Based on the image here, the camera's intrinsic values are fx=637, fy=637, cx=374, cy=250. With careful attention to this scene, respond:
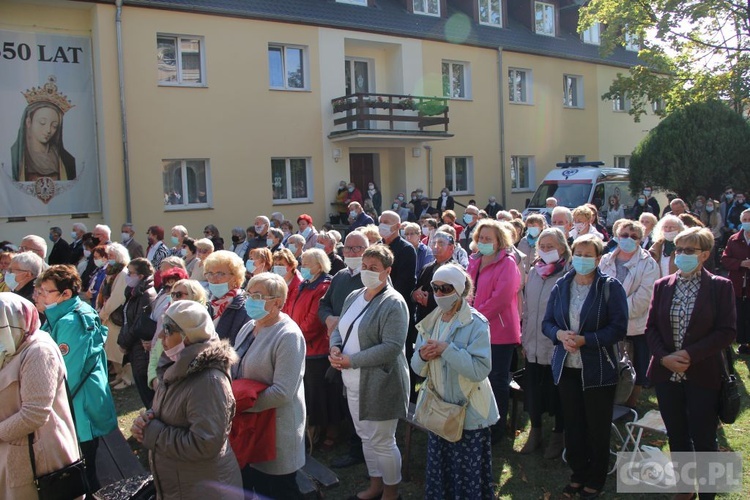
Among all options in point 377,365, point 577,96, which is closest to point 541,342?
point 377,365

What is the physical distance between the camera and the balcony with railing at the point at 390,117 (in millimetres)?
18875

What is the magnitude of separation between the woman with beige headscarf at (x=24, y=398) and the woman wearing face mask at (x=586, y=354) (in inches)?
133

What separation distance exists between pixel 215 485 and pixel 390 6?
68.0ft

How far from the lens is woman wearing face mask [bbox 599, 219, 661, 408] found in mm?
6168

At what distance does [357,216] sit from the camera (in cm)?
1380

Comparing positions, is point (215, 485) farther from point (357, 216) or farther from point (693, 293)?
point (357, 216)

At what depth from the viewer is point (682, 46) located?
21594 millimetres

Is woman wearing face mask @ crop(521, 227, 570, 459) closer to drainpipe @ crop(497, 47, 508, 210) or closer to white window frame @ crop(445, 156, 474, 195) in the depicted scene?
white window frame @ crop(445, 156, 474, 195)

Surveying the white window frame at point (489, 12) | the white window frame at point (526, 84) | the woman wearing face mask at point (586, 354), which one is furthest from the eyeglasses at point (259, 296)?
the white window frame at point (489, 12)

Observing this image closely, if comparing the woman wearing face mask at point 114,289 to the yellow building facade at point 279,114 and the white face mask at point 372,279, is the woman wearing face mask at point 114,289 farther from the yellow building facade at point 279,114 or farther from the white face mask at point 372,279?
the yellow building facade at point 279,114

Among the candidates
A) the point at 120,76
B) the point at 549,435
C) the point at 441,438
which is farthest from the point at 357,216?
the point at 441,438

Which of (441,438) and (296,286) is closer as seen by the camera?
(441,438)

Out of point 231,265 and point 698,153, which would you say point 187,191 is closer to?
point 231,265

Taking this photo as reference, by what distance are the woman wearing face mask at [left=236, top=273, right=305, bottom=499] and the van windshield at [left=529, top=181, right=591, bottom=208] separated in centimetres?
1567
